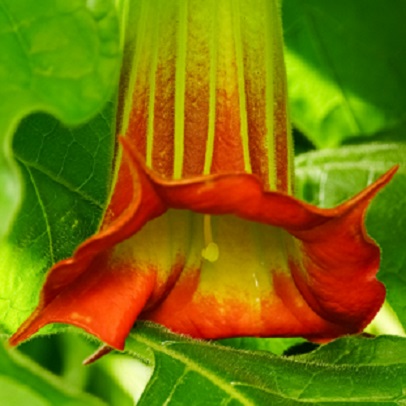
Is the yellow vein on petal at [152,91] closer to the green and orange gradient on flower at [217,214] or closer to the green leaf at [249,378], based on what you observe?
the green and orange gradient on flower at [217,214]

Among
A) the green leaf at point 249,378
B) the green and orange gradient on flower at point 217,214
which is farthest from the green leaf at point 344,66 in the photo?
the green leaf at point 249,378

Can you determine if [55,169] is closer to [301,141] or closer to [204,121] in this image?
[204,121]

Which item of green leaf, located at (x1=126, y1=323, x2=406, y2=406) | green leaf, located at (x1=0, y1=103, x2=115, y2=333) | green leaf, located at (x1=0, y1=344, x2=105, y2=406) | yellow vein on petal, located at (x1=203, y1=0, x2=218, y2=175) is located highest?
yellow vein on petal, located at (x1=203, y1=0, x2=218, y2=175)

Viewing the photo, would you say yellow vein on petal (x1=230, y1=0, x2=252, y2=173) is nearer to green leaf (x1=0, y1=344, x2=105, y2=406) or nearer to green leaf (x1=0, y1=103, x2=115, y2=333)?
green leaf (x1=0, y1=103, x2=115, y2=333)

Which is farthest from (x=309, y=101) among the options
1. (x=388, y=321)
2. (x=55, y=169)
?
(x=55, y=169)

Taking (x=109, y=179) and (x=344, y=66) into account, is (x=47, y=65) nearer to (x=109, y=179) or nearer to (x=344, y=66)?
(x=109, y=179)

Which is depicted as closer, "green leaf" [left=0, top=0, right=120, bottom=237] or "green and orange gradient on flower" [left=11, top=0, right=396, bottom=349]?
"green leaf" [left=0, top=0, right=120, bottom=237]

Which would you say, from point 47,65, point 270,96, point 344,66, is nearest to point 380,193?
point 344,66

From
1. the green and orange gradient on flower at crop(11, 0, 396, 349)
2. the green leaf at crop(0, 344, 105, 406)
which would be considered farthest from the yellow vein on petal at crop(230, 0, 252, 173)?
the green leaf at crop(0, 344, 105, 406)
